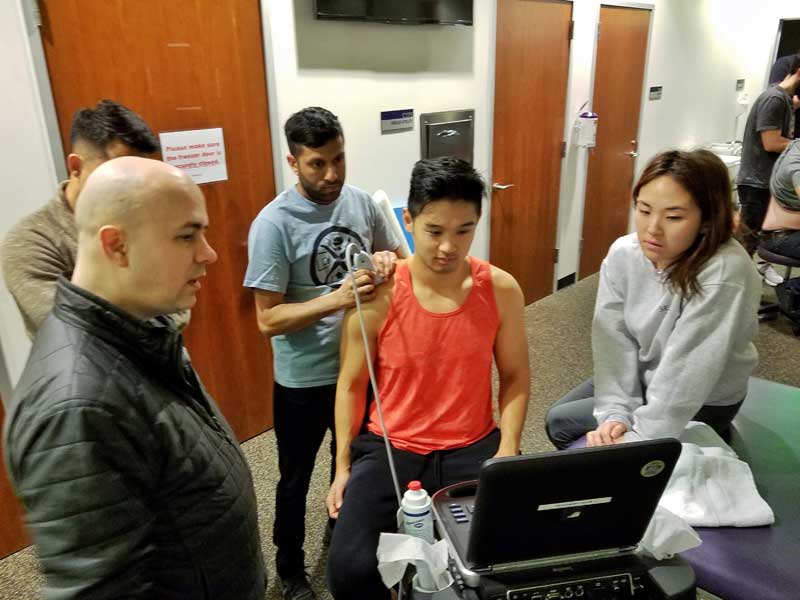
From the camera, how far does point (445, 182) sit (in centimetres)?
133

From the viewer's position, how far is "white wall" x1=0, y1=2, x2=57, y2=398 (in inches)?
66.9

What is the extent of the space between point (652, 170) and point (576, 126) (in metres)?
3.06

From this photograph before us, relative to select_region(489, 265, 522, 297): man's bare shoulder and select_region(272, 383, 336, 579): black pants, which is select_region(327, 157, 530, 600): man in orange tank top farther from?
select_region(272, 383, 336, 579): black pants

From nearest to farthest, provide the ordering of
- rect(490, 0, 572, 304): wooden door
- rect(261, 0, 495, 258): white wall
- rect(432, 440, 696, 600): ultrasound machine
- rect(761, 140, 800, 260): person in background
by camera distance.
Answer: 1. rect(432, 440, 696, 600): ultrasound machine
2. rect(261, 0, 495, 258): white wall
3. rect(761, 140, 800, 260): person in background
4. rect(490, 0, 572, 304): wooden door

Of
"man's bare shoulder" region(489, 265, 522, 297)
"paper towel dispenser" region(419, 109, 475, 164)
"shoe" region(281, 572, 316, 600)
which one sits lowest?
"shoe" region(281, 572, 316, 600)

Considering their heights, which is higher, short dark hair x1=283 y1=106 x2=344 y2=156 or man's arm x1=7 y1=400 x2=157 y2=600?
short dark hair x1=283 y1=106 x2=344 y2=156

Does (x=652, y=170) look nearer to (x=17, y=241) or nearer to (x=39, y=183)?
(x=17, y=241)

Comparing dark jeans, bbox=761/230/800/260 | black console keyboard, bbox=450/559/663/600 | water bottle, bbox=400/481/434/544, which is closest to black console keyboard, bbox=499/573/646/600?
black console keyboard, bbox=450/559/663/600

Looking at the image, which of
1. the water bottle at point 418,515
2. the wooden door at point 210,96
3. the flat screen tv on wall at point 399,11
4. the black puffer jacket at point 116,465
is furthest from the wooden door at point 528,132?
the black puffer jacket at point 116,465

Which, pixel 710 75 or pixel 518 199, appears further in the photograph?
pixel 710 75

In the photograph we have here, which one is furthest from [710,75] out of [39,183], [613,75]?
[39,183]

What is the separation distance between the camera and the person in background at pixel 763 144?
381 centimetres

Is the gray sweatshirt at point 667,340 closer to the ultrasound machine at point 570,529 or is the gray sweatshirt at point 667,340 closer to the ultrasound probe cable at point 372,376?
the ultrasound machine at point 570,529

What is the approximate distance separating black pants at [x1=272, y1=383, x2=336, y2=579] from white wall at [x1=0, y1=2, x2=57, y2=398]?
0.88 metres
